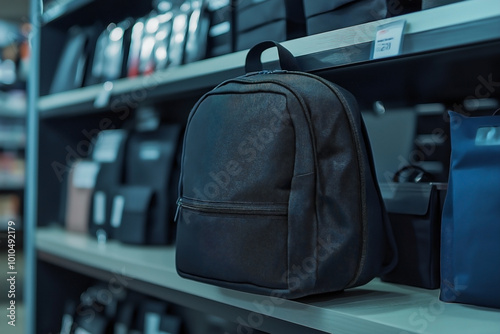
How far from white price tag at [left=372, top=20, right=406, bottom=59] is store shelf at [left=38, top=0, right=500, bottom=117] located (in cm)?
1

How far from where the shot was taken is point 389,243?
956mm

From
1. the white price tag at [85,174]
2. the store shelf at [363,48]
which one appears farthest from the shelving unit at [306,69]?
the white price tag at [85,174]

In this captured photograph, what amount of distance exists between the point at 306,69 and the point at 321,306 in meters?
0.46

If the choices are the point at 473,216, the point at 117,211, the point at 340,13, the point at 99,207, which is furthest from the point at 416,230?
the point at 99,207

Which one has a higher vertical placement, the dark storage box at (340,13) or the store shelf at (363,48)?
the dark storage box at (340,13)

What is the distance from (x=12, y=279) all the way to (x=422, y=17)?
1.76m

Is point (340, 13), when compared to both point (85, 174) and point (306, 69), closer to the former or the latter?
point (306, 69)

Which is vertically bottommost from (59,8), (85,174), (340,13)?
(85,174)

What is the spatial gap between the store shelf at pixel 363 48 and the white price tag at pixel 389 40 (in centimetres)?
1

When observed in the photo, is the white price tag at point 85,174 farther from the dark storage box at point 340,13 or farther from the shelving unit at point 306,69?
the dark storage box at point 340,13

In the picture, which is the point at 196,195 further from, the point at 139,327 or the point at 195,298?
the point at 139,327

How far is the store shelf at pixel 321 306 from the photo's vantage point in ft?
2.49

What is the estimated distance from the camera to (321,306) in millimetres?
852

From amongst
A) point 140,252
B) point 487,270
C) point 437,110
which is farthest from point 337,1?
point 140,252
